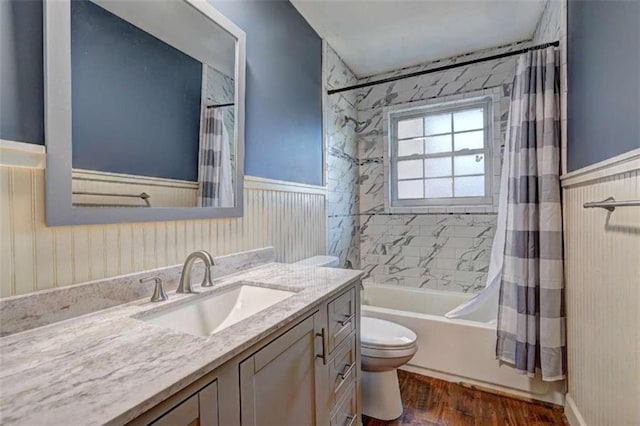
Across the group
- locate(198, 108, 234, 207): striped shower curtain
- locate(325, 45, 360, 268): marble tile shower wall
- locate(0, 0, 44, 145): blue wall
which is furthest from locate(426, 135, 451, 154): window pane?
locate(0, 0, 44, 145): blue wall

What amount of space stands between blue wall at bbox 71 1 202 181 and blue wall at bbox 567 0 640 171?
163 centimetres

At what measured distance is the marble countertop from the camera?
0.49 meters

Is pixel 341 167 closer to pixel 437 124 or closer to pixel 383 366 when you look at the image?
pixel 437 124

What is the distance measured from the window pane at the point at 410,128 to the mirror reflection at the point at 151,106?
2.04 metres

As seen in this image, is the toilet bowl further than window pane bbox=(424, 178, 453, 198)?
No

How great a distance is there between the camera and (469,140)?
9.30 feet

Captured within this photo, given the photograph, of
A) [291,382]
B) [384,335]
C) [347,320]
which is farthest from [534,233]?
[291,382]

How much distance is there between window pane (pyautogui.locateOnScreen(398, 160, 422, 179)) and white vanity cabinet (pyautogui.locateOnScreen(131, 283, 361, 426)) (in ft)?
6.38

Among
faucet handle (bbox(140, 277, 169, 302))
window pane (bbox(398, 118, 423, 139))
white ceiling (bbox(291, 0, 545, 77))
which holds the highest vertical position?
white ceiling (bbox(291, 0, 545, 77))

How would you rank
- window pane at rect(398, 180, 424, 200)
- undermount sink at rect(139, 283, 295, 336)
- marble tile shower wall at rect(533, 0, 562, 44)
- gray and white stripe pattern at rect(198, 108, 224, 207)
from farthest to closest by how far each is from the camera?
window pane at rect(398, 180, 424, 200) < marble tile shower wall at rect(533, 0, 562, 44) < gray and white stripe pattern at rect(198, 108, 224, 207) < undermount sink at rect(139, 283, 295, 336)

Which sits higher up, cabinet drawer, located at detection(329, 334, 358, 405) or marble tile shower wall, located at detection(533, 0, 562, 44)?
marble tile shower wall, located at detection(533, 0, 562, 44)

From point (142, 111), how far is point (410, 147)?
99.8 inches

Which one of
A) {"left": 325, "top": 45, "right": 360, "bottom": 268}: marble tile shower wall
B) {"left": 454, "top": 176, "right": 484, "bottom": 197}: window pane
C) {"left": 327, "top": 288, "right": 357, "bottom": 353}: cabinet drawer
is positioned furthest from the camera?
{"left": 454, "top": 176, "right": 484, "bottom": 197}: window pane

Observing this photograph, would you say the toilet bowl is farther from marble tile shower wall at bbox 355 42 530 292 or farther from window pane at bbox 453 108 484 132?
window pane at bbox 453 108 484 132
